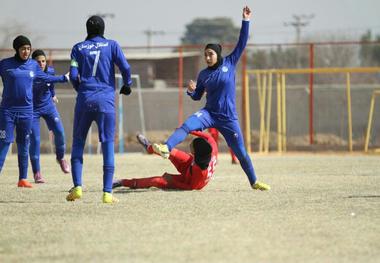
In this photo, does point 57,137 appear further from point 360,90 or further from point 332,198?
point 360,90

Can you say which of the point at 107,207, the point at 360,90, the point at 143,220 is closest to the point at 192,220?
the point at 143,220

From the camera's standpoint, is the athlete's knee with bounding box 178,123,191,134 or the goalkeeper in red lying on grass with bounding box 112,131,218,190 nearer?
the athlete's knee with bounding box 178,123,191,134

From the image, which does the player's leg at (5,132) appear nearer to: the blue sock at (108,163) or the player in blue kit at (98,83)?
the player in blue kit at (98,83)

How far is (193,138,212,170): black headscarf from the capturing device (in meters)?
12.0

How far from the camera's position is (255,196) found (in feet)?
37.9

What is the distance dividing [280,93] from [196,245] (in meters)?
18.9

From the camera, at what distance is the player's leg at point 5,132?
12.7 metres

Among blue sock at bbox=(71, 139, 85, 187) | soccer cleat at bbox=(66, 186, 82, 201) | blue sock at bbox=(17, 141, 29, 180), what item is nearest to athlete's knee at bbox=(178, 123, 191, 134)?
blue sock at bbox=(71, 139, 85, 187)

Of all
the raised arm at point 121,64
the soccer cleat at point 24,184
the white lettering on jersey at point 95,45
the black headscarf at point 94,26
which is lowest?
the soccer cleat at point 24,184

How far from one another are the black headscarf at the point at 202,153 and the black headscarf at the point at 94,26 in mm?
2132

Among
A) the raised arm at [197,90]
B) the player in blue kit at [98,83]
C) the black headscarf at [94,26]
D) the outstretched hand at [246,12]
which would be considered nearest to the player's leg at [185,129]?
the raised arm at [197,90]

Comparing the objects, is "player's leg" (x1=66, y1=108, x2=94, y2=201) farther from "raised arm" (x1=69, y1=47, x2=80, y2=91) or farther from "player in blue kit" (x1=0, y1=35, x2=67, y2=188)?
"player in blue kit" (x1=0, y1=35, x2=67, y2=188)

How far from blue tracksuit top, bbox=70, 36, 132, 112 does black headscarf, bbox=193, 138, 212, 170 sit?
1.71m

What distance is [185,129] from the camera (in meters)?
11.7
